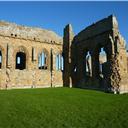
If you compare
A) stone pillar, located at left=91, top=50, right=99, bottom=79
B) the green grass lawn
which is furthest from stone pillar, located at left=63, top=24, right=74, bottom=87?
the green grass lawn

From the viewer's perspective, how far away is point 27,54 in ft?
84.3

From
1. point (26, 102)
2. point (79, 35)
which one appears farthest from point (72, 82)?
point (26, 102)

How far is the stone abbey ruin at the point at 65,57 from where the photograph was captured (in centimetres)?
2069

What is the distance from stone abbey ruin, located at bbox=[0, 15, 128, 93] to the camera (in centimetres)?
2069

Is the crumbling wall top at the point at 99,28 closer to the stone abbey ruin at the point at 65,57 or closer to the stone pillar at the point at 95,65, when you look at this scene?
the stone abbey ruin at the point at 65,57

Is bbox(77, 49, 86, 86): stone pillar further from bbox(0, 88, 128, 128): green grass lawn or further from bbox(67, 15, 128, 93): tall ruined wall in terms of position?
bbox(0, 88, 128, 128): green grass lawn

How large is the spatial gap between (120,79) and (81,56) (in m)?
7.28

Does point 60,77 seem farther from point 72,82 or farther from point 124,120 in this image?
point 124,120

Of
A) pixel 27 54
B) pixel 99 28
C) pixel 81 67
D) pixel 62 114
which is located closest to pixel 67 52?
pixel 81 67

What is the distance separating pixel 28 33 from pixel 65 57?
5409 mm

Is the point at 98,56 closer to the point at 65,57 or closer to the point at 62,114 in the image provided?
the point at 65,57

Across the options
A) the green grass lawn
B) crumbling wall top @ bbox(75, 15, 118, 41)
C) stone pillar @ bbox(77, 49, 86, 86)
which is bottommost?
the green grass lawn

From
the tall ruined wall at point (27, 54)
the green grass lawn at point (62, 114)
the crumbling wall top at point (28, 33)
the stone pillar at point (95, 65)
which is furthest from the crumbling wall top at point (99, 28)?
the green grass lawn at point (62, 114)

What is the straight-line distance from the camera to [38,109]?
39.4ft
